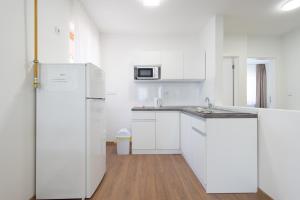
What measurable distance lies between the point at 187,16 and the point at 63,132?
295 cm

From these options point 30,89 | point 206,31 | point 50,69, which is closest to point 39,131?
point 30,89

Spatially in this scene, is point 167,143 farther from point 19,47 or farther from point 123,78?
point 19,47

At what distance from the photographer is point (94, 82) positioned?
Result: 2.05 m

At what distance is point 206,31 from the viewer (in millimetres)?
3801

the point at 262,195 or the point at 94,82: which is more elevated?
the point at 94,82

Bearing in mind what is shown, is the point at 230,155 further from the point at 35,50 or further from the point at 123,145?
the point at 35,50

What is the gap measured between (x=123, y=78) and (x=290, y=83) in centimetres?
406

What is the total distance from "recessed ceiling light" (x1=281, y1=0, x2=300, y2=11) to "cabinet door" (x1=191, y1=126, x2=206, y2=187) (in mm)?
2579

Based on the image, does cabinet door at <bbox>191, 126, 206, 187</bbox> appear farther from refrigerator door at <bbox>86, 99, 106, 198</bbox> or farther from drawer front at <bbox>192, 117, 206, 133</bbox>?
refrigerator door at <bbox>86, 99, 106, 198</bbox>

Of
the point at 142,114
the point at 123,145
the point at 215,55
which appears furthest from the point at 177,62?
the point at 123,145

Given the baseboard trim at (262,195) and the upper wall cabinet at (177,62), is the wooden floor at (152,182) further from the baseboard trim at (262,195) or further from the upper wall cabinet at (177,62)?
the upper wall cabinet at (177,62)

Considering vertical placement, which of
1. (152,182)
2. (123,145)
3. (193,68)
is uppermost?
(193,68)

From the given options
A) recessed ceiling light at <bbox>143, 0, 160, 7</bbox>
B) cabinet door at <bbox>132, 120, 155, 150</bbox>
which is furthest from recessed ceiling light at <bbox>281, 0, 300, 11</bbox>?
cabinet door at <bbox>132, 120, 155, 150</bbox>

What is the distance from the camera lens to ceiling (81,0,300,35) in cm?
296
